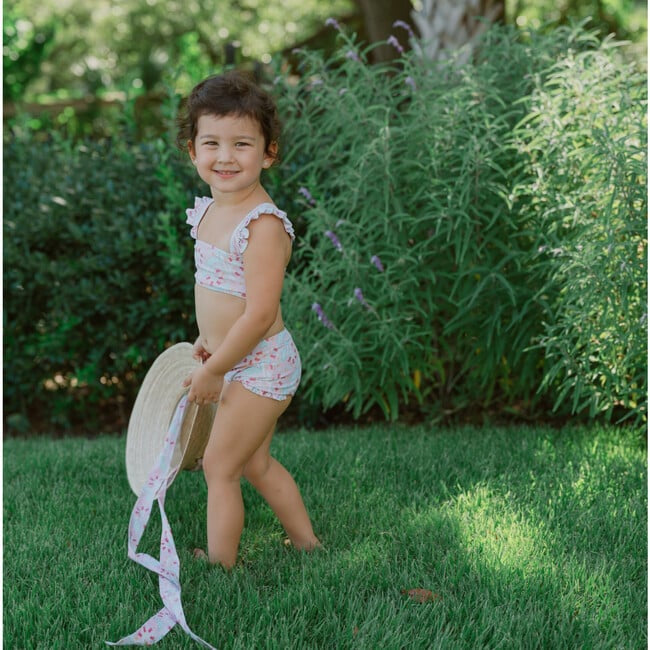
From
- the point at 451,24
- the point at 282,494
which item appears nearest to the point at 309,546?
the point at 282,494

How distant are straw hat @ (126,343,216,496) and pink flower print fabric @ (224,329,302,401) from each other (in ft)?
1.23

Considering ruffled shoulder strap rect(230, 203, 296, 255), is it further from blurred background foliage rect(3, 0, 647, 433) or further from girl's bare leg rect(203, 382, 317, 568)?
blurred background foliage rect(3, 0, 647, 433)

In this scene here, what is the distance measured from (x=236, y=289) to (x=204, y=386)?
1.03ft

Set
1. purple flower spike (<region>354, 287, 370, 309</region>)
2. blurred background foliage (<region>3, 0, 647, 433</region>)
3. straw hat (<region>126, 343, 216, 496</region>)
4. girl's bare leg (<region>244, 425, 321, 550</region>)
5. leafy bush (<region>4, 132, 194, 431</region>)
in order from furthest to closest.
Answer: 1. leafy bush (<region>4, 132, 194, 431</region>)
2. purple flower spike (<region>354, 287, 370, 309</region>)
3. blurred background foliage (<region>3, 0, 647, 433</region>)
4. straw hat (<region>126, 343, 216, 496</region>)
5. girl's bare leg (<region>244, 425, 321, 550</region>)

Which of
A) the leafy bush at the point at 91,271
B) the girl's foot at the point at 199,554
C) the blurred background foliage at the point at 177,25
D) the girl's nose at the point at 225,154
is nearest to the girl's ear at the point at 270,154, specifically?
the girl's nose at the point at 225,154

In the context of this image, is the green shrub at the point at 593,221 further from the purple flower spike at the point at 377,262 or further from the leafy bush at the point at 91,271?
the leafy bush at the point at 91,271

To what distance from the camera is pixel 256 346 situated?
275 cm

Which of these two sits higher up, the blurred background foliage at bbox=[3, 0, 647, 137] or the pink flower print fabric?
the blurred background foliage at bbox=[3, 0, 647, 137]

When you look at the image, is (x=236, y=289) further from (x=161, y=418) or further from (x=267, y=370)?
(x=161, y=418)

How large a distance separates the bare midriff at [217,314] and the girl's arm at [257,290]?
0.30 feet

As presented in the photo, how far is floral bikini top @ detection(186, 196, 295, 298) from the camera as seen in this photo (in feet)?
8.68

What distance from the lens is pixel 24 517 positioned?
10.9 ft

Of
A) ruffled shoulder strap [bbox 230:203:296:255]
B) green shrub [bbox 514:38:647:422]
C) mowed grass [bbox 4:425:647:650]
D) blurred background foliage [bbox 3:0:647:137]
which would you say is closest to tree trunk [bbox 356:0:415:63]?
green shrub [bbox 514:38:647:422]

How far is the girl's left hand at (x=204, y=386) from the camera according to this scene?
2711 millimetres
